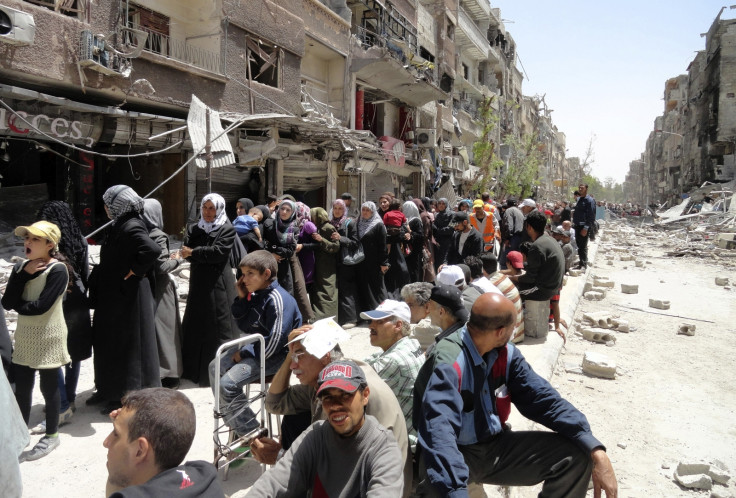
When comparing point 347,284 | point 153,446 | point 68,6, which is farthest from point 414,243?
point 68,6

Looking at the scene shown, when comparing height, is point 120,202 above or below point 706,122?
below

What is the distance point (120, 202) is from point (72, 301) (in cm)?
83

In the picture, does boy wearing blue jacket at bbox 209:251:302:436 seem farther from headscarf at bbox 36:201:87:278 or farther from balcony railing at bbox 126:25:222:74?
balcony railing at bbox 126:25:222:74

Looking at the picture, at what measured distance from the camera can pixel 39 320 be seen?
3.31 metres

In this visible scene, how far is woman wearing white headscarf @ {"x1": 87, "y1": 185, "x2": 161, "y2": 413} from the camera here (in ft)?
12.5

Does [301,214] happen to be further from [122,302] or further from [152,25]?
[152,25]

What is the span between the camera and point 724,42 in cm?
4247

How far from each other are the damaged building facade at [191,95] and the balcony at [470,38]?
367 inches

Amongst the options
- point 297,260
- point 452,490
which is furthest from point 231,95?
point 452,490

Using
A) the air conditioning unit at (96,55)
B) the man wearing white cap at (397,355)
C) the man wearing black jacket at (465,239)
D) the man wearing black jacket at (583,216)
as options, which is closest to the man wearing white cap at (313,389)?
the man wearing white cap at (397,355)

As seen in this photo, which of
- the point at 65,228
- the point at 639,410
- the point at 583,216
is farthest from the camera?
the point at 583,216

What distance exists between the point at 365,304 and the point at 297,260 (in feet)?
4.65

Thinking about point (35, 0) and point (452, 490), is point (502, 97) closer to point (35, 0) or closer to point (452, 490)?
point (35, 0)

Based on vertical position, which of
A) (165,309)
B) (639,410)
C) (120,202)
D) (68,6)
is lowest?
(639,410)
